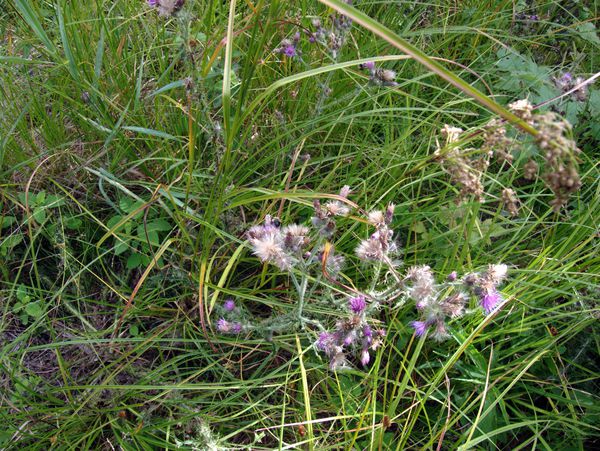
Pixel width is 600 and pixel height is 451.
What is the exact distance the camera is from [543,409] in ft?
5.69

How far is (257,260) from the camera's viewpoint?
185 cm

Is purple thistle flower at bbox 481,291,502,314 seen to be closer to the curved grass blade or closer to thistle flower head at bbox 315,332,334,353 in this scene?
thistle flower head at bbox 315,332,334,353

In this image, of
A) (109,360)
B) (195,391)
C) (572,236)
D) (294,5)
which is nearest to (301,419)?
(195,391)

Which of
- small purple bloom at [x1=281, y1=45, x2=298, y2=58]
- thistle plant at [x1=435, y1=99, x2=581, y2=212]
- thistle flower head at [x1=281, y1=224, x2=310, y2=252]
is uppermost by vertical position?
thistle plant at [x1=435, y1=99, x2=581, y2=212]

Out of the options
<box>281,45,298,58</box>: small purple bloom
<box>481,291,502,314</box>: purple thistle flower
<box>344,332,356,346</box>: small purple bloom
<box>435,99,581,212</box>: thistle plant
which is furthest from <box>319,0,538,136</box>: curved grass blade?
<box>281,45,298,58</box>: small purple bloom

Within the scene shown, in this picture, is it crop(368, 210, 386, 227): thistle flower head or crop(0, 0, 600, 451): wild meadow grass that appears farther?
crop(0, 0, 600, 451): wild meadow grass

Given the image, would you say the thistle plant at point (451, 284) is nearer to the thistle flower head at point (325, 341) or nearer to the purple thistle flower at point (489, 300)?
the purple thistle flower at point (489, 300)

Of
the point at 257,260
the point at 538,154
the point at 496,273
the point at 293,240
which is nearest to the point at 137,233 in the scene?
the point at 257,260

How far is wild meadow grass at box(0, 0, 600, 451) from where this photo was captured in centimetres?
156

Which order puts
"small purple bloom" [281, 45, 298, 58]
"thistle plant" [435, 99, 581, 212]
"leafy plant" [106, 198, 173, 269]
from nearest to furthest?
"thistle plant" [435, 99, 581, 212], "leafy plant" [106, 198, 173, 269], "small purple bloom" [281, 45, 298, 58]

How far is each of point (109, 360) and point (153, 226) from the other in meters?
0.48

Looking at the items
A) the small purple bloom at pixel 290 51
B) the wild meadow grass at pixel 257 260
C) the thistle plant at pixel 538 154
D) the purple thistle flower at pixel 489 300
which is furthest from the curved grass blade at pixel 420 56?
the small purple bloom at pixel 290 51

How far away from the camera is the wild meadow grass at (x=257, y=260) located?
61.6 inches

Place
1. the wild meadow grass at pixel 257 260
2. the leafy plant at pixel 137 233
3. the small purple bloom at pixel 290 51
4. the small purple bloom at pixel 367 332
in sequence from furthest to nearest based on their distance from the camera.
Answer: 1. the small purple bloom at pixel 290 51
2. the leafy plant at pixel 137 233
3. the wild meadow grass at pixel 257 260
4. the small purple bloom at pixel 367 332
